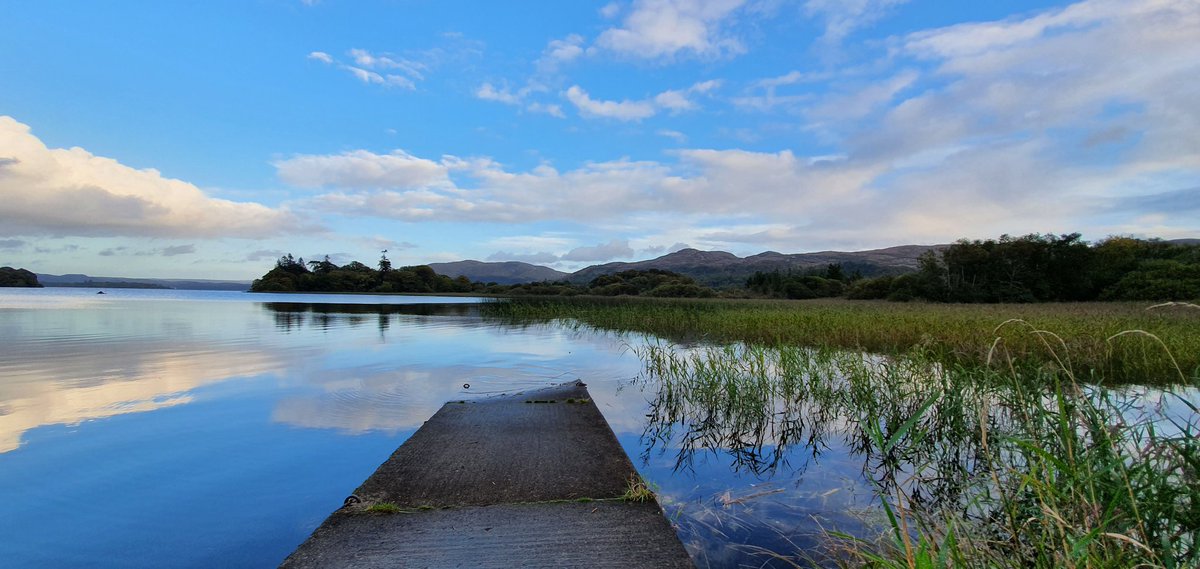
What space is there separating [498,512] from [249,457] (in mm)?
4043

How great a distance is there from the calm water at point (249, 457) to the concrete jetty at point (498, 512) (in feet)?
2.01

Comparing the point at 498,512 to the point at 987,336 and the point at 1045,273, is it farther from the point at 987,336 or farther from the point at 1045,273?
the point at 1045,273

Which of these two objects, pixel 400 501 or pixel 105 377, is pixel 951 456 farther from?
pixel 105 377

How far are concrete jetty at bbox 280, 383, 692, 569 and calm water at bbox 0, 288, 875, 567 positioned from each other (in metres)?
0.61

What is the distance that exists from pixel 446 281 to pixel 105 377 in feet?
326

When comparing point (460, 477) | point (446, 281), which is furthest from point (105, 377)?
point (446, 281)

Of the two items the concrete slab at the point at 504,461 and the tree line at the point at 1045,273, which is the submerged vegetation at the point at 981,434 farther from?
the tree line at the point at 1045,273

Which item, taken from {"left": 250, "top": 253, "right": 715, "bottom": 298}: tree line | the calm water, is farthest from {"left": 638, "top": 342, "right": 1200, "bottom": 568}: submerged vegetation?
{"left": 250, "top": 253, "right": 715, "bottom": 298}: tree line

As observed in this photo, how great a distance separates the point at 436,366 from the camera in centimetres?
1288

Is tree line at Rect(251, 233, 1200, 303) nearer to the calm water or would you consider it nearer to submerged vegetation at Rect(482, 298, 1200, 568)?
submerged vegetation at Rect(482, 298, 1200, 568)

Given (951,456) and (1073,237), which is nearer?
(951,456)

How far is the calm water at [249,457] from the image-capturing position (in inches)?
167

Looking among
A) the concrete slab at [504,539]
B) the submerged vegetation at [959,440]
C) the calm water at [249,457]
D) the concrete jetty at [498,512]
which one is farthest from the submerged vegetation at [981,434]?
the concrete jetty at [498,512]

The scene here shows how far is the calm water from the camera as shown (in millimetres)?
4250
